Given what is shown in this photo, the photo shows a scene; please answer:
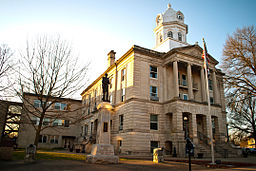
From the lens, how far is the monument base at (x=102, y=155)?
12.8 metres

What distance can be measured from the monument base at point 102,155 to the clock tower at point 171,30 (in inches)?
998

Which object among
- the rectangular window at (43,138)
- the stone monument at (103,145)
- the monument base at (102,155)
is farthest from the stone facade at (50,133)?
the monument base at (102,155)

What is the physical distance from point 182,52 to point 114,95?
13.0 m

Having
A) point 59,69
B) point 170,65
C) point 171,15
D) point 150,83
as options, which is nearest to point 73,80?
point 59,69

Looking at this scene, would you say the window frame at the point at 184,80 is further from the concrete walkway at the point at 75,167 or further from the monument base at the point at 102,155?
the monument base at the point at 102,155

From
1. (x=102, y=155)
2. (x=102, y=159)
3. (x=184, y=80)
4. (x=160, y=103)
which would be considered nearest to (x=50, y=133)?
(x=160, y=103)

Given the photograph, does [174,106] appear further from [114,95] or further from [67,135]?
[67,135]

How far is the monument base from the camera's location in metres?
12.8

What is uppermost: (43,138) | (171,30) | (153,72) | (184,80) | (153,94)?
(171,30)

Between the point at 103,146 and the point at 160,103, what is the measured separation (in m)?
16.0

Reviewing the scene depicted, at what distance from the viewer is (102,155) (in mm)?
12961

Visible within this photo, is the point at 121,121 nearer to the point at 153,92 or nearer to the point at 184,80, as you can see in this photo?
the point at 153,92

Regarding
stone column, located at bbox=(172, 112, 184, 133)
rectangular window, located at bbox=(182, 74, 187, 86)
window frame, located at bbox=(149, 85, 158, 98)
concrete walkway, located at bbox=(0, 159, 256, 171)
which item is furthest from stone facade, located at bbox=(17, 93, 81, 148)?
concrete walkway, located at bbox=(0, 159, 256, 171)

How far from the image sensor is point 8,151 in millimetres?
13633
